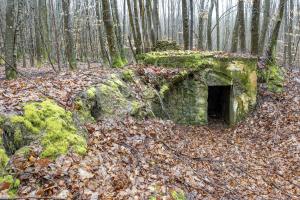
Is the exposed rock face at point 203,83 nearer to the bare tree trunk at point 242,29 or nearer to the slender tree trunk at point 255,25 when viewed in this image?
the slender tree trunk at point 255,25

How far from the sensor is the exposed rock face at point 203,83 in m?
10.0

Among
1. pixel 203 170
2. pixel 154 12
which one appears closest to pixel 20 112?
pixel 203 170

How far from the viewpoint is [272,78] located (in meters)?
11.1

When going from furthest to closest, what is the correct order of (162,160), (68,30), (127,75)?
(68,30) < (127,75) < (162,160)

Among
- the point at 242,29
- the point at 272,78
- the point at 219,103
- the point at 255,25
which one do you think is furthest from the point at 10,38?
the point at 242,29

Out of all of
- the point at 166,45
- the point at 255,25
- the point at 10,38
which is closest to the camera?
the point at 10,38

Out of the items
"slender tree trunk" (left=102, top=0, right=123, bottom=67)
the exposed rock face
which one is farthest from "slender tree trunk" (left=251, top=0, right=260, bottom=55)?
"slender tree trunk" (left=102, top=0, right=123, bottom=67)

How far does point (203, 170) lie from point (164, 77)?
160 inches

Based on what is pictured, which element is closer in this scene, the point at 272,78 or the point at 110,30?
the point at 110,30

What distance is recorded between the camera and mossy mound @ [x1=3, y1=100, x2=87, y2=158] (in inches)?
164

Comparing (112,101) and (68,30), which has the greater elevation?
(68,30)

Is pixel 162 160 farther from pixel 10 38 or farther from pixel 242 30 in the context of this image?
pixel 242 30

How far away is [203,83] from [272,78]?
2875 millimetres

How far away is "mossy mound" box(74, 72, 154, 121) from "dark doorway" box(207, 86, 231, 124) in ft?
12.9
